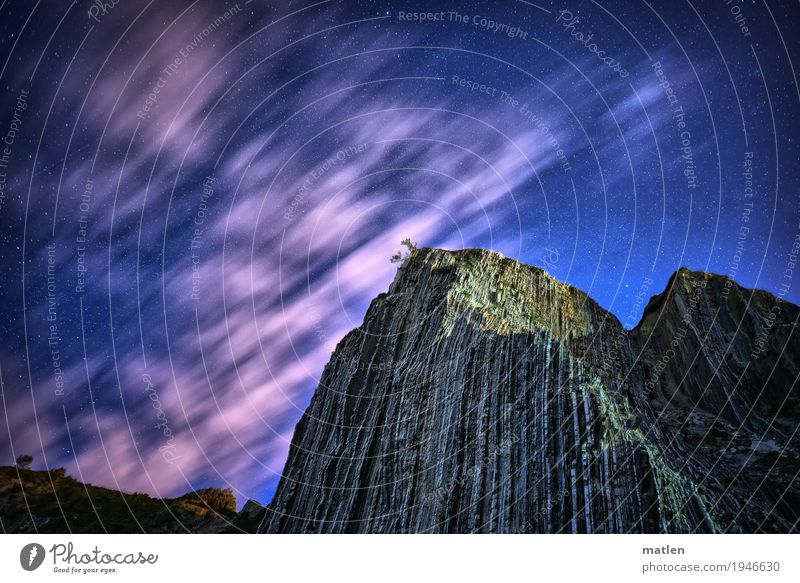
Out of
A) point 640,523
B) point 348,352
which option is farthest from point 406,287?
point 640,523

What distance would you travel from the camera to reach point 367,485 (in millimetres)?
24500

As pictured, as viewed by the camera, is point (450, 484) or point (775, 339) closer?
point (450, 484)

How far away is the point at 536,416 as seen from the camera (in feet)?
70.5

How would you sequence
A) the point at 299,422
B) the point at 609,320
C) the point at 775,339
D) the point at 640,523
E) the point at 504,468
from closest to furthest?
1. the point at 640,523
2. the point at 504,468
3. the point at 775,339
4. the point at 299,422
5. the point at 609,320

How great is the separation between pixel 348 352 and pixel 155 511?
17.8 meters

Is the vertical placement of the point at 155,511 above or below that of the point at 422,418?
below

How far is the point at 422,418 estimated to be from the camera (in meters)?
25.2

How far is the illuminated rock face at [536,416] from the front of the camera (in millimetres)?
18359

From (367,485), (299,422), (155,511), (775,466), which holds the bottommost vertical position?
(155,511)

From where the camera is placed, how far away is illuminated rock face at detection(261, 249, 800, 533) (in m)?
18.4

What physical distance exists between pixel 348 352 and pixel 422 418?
12.4 m
